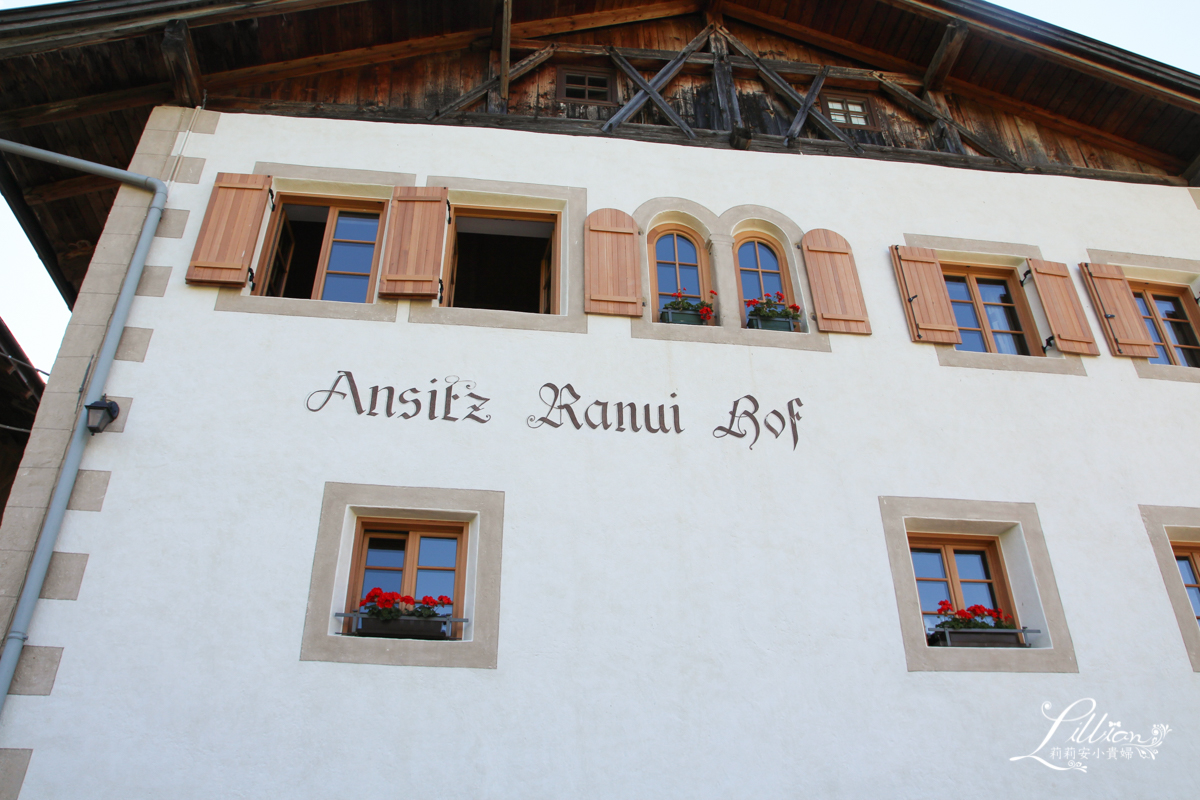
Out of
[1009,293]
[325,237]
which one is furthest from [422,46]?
[1009,293]

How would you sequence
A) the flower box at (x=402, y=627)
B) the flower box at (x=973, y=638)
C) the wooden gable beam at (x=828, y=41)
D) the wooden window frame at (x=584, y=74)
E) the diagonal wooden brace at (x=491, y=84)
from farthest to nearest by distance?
the wooden gable beam at (x=828, y=41)
the wooden window frame at (x=584, y=74)
the diagonal wooden brace at (x=491, y=84)
the flower box at (x=973, y=638)
the flower box at (x=402, y=627)

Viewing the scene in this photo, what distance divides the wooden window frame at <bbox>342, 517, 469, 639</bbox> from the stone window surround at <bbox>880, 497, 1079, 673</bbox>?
281 centimetres

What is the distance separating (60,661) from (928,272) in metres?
6.68

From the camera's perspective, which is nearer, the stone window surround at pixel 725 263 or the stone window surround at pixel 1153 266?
the stone window surround at pixel 725 263

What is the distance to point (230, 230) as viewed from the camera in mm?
7051

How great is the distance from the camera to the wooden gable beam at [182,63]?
7.49 m

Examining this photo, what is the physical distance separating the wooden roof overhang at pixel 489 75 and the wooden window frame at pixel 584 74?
130 mm

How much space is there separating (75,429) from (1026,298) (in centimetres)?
728

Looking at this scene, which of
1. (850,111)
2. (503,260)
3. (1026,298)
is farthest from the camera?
(503,260)

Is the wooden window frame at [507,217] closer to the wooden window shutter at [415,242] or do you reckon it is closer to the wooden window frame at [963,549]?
the wooden window shutter at [415,242]

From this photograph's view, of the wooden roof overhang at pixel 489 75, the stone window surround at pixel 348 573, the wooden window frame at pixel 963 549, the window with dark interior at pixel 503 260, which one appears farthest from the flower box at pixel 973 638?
the wooden roof overhang at pixel 489 75

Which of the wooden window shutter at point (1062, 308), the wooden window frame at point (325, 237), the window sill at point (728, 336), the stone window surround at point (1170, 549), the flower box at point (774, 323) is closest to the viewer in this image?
the stone window surround at point (1170, 549)

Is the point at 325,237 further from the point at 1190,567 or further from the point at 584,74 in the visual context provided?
the point at 1190,567

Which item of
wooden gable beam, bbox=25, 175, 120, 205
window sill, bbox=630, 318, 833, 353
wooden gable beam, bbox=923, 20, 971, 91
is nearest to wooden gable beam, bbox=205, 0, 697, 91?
wooden gable beam, bbox=25, 175, 120, 205
